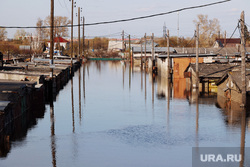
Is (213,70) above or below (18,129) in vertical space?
above

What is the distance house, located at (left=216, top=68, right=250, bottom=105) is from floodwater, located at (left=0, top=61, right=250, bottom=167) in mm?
1175

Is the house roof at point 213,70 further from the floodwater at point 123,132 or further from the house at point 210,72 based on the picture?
the floodwater at point 123,132

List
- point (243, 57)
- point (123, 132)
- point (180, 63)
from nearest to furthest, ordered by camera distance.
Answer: point (123, 132) < point (243, 57) < point (180, 63)

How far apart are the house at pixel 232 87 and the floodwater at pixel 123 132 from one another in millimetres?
1175

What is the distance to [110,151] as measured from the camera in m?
16.6

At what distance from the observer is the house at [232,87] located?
97.2 feet

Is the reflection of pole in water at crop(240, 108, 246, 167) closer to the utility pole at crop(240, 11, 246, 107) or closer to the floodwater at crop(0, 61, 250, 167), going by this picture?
the floodwater at crop(0, 61, 250, 167)

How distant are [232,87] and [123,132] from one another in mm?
13104

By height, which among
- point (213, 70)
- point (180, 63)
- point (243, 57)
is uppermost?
point (243, 57)

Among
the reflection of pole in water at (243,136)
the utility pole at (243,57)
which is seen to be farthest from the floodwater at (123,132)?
the utility pole at (243,57)

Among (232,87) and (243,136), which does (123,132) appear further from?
(232,87)

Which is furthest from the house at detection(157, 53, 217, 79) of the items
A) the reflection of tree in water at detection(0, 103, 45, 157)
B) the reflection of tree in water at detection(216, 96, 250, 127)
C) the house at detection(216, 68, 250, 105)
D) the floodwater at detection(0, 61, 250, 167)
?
the reflection of tree in water at detection(0, 103, 45, 157)

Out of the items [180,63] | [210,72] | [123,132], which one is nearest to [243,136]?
[123,132]

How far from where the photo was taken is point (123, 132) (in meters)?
20.6
